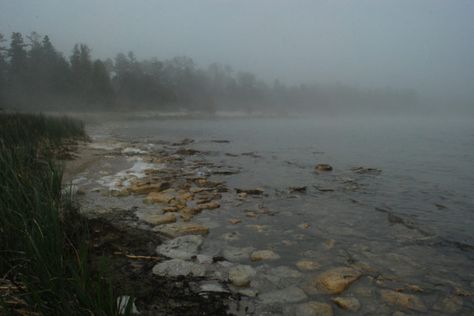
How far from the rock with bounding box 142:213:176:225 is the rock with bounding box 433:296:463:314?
4386 mm

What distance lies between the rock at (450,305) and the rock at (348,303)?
35.6 inches

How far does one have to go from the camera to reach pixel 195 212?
6.91 m

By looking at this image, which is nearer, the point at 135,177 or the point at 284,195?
the point at 284,195

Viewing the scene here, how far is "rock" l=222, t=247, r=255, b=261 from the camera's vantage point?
4734 mm

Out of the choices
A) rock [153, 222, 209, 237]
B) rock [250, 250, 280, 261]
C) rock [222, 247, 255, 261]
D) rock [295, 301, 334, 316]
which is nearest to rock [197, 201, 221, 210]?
rock [153, 222, 209, 237]

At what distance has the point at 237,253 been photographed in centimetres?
491

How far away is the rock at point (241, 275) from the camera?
13.0 ft

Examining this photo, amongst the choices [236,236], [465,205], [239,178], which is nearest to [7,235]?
[236,236]

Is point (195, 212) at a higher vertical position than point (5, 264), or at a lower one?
lower

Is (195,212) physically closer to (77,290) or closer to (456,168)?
(77,290)

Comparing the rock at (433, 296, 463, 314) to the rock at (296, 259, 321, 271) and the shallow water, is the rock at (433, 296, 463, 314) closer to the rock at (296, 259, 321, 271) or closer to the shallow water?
the shallow water

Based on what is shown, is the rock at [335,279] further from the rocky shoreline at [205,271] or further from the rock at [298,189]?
the rock at [298,189]

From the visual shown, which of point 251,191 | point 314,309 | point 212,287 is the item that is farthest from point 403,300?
point 251,191

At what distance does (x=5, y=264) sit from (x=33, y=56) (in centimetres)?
8627
